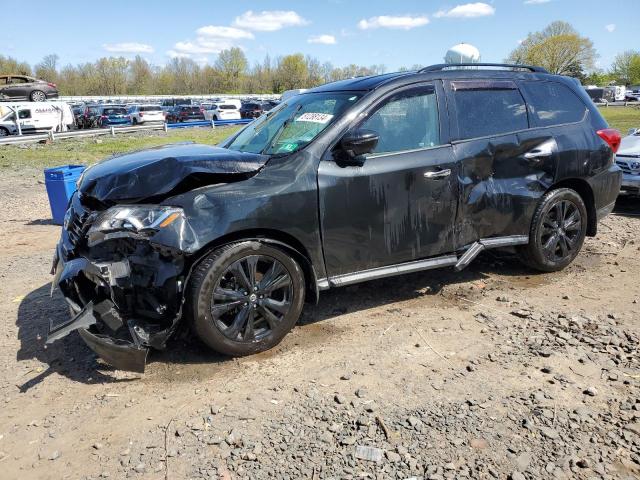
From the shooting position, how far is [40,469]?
2619mm

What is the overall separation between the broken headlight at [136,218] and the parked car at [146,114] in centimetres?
3191

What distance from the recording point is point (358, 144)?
3.72 m

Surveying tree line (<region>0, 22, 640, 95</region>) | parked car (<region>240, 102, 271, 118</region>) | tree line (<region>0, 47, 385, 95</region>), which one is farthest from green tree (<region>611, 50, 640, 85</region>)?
parked car (<region>240, 102, 271, 118</region>)

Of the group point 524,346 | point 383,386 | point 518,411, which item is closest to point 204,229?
point 383,386

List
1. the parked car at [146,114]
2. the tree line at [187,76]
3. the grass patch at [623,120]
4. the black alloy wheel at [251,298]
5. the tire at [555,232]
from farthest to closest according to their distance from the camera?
the tree line at [187,76], the parked car at [146,114], the grass patch at [623,120], the tire at [555,232], the black alloy wheel at [251,298]

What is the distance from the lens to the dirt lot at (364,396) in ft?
8.61

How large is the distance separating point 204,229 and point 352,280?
1.20 meters

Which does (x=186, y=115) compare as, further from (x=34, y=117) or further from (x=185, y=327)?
(x=185, y=327)

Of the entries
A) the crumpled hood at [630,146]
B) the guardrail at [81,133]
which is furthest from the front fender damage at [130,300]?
the guardrail at [81,133]

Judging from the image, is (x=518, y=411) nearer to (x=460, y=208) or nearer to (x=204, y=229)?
(x=460, y=208)

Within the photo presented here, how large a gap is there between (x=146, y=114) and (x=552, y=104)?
31601 millimetres

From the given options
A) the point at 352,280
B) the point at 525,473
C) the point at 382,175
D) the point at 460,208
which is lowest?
the point at 525,473

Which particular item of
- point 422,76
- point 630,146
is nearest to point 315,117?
point 422,76

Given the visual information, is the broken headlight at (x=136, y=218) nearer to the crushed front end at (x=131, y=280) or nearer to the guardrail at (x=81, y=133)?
the crushed front end at (x=131, y=280)
